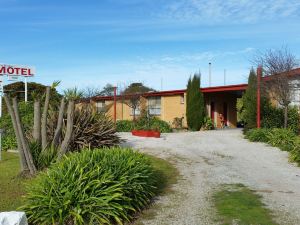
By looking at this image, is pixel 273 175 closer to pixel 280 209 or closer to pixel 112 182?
pixel 280 209

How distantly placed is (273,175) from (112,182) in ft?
17.6

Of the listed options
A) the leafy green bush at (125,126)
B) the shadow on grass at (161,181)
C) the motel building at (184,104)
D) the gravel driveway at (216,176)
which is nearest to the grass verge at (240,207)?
the gravel driveway at (216,176)

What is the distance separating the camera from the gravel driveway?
709 centimetres

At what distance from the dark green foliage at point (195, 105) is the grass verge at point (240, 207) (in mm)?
17470

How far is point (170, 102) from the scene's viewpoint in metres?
30.4

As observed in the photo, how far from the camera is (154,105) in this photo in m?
32.0

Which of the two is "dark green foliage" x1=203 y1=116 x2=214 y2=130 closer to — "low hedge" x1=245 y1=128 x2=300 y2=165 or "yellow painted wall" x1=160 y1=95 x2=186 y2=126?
"yellow painted wall" x1=160 y1=95 x2=186 y2=126

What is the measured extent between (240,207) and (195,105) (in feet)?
63.8

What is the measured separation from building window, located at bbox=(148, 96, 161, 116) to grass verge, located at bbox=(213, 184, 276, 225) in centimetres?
2251

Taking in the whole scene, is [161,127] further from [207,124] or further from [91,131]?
[91,131]

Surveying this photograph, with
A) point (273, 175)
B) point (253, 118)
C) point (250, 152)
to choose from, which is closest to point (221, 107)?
point (253, 118)

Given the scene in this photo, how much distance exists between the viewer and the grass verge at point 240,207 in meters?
6.59

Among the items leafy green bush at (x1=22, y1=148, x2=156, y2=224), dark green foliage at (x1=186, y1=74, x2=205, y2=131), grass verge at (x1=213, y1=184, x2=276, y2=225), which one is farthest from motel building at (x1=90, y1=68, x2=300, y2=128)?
leafy green bush at (x1=22, y1=148, x2=156, y2=224)

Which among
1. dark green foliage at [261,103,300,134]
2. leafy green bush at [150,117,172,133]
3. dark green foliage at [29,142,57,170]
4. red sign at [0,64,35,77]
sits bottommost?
dark green foliage at [29,142,57,170]
